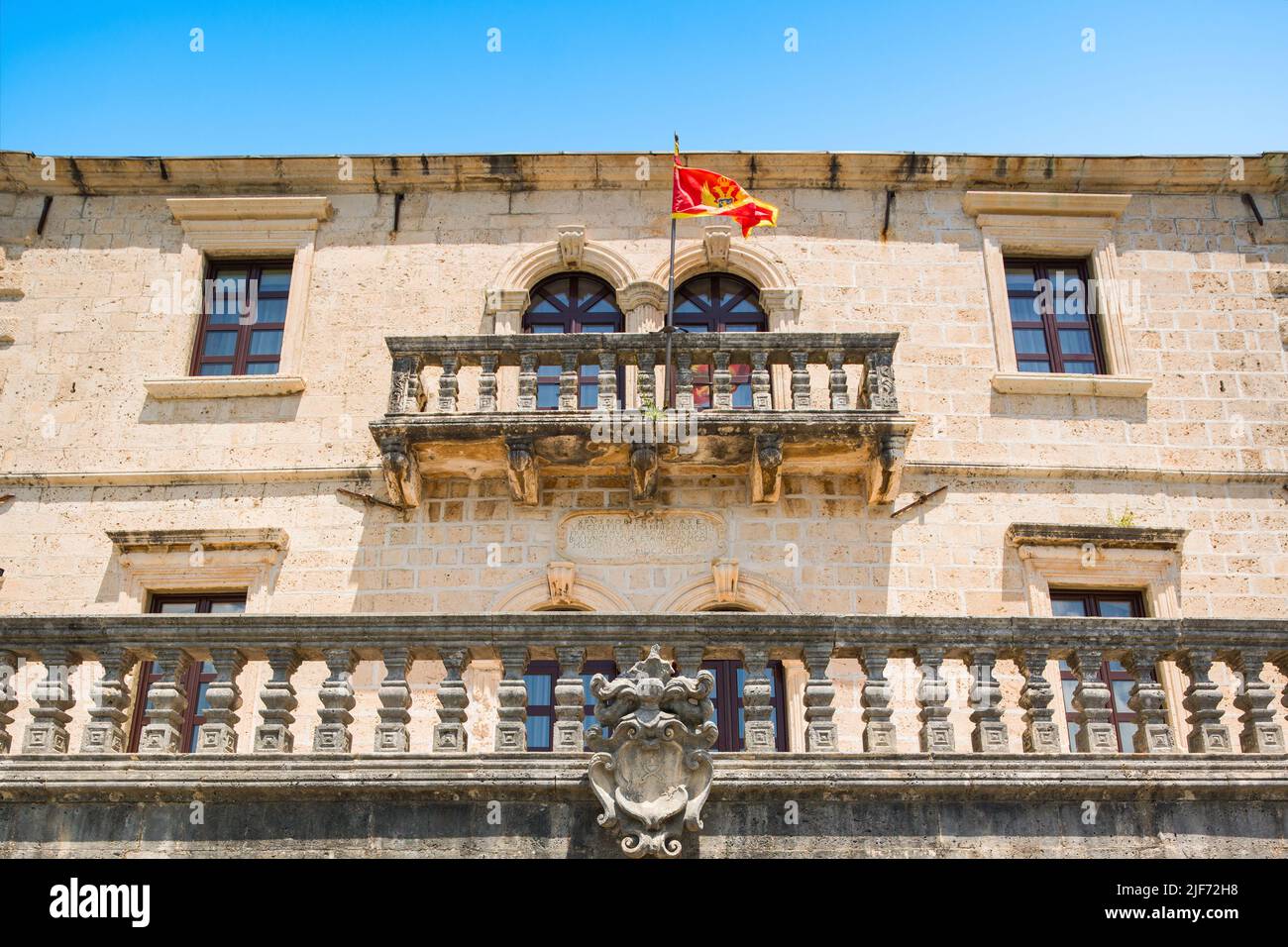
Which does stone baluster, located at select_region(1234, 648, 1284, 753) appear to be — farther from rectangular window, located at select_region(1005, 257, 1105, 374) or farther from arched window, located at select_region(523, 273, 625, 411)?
arched window, located at select_region(523, 273, 625, 411)

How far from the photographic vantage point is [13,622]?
828 cm

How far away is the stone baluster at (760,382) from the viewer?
38.9 feet

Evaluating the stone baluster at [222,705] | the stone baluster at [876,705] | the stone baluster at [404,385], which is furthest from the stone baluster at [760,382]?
the stone baluster at [222,705]

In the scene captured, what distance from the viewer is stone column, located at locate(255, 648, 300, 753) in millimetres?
7961

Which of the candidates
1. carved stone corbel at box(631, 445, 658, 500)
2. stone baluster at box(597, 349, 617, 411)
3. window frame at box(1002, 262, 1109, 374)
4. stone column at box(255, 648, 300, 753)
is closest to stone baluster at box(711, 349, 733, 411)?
carved stone corbel at box(631, 445, 658, 500)

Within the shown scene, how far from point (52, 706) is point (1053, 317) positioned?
390 inches

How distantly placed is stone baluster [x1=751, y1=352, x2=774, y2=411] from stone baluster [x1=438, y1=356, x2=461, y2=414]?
267 centimetres

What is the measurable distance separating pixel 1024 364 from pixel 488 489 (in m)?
5.44

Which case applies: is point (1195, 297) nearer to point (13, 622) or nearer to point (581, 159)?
point (581, 159)

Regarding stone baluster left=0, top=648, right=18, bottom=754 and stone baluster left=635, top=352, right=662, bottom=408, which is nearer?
stone baluster left=0, top=648, right=18, bottom=754

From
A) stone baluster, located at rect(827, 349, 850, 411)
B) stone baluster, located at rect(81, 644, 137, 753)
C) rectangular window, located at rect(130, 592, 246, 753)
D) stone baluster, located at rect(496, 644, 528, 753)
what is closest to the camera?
stone baluster, located at rect(496, 644, 528, 753)

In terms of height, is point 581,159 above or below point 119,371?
above
